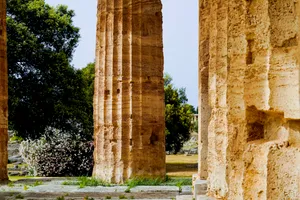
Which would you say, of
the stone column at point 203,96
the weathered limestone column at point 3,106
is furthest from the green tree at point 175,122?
the stone column at point 203,96

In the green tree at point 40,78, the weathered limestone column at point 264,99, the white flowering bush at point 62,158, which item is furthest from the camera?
the green tree at point 40,78

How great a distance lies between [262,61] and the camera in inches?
152

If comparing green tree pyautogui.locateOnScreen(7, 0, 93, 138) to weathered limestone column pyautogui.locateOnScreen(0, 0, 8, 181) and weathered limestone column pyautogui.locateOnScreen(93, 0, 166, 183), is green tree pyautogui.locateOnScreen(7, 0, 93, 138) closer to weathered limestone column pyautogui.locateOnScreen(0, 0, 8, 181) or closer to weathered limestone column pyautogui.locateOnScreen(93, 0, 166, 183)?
weathered limestone column pyautogui.locateOnScreen(0, 0, 8, 181)

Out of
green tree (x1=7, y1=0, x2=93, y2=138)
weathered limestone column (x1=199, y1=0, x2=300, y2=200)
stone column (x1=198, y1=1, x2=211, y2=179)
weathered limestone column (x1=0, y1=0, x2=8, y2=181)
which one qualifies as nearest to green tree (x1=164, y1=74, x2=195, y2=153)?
green tree (x1=7, y1=0, x2=93, y2=138)

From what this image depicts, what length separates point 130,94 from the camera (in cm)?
1389

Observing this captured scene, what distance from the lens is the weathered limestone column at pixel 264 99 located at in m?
3.62

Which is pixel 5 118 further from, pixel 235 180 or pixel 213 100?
pixel 235 180

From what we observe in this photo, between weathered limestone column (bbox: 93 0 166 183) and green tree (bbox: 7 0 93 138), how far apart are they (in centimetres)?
1114

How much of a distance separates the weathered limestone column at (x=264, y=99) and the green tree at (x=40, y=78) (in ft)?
69.0

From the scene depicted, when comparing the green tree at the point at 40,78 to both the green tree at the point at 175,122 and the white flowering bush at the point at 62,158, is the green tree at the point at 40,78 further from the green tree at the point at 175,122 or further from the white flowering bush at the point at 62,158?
the green tree at the point at 175,122

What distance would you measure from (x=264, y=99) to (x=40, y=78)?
22976 millimetres

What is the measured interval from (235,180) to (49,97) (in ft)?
71.9

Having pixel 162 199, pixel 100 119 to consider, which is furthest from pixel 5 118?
pixel 162 199

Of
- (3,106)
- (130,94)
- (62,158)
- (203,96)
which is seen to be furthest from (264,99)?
(62,158)
